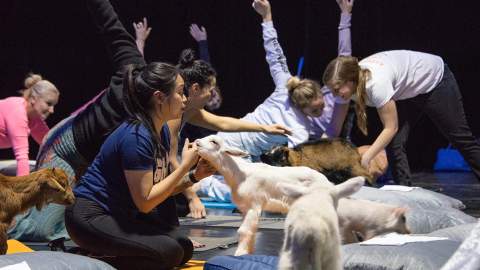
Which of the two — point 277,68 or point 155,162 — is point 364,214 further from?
point 277,68

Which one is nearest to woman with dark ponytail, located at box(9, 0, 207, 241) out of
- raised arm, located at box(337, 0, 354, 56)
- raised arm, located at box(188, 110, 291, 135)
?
raised arm, located at box(188, 110, 291, 135)

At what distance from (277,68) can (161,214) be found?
7.79 ft

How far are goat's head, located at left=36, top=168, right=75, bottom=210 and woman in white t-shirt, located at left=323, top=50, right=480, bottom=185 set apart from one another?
6.08 ft

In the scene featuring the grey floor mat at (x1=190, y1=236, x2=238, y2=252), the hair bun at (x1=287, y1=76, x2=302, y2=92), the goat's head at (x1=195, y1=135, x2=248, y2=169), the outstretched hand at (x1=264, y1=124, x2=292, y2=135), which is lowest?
the grey floor mat at (x1=190, y1=236, x2=238, y2=252)

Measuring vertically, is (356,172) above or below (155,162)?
below

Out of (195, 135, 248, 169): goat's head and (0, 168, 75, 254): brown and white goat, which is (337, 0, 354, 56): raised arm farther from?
(0, 168, 75, 254): brown and white goat

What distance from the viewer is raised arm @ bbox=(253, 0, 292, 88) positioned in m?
5.50

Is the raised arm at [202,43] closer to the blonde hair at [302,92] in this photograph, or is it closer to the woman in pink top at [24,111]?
the blonde hair at [302,92]

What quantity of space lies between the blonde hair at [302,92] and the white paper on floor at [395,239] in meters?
2.59

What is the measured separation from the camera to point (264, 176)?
338 cm

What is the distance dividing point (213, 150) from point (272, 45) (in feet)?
7.60

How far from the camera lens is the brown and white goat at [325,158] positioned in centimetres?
491

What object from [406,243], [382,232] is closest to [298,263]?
[406,243]

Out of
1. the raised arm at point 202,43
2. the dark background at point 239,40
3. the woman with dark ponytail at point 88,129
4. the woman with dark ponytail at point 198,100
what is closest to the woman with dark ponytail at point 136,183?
the woman with dark ponytail at point 88,129
